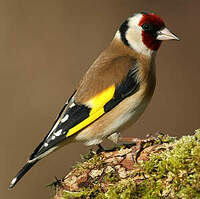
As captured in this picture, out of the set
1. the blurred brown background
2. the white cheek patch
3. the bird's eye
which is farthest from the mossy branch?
the blurred brown background

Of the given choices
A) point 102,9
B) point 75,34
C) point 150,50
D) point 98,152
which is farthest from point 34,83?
point 98,152

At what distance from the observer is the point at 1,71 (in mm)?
8836

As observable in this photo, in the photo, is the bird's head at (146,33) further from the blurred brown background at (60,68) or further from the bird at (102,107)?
the blurred brown background at (60,68)

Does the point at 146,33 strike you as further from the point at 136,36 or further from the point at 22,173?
the point at 22,173

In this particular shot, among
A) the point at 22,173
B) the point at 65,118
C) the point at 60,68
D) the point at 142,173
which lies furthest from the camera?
the point at 60,68

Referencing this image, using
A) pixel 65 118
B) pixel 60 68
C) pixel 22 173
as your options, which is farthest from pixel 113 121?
pixel 60 68

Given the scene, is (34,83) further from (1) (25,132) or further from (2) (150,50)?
(2) (150,50)

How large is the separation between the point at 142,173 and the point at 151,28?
2.10 meters

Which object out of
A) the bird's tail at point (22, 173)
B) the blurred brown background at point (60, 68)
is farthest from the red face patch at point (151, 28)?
the blurred brown background at point (60, 68)

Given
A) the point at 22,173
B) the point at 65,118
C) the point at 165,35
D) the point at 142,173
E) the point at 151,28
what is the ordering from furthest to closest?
1. the point at 151,28
2. the point at 165,35
3. the point at 65,118
4. the point at 22,173
5. the point at 142,173

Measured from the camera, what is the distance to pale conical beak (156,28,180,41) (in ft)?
16.1

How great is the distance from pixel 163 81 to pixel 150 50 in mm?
4029

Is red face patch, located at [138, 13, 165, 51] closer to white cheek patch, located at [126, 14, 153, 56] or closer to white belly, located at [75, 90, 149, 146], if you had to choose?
white cheek patch, located at [126, 14, 153, 56]

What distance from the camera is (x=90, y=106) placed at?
4422 mm
